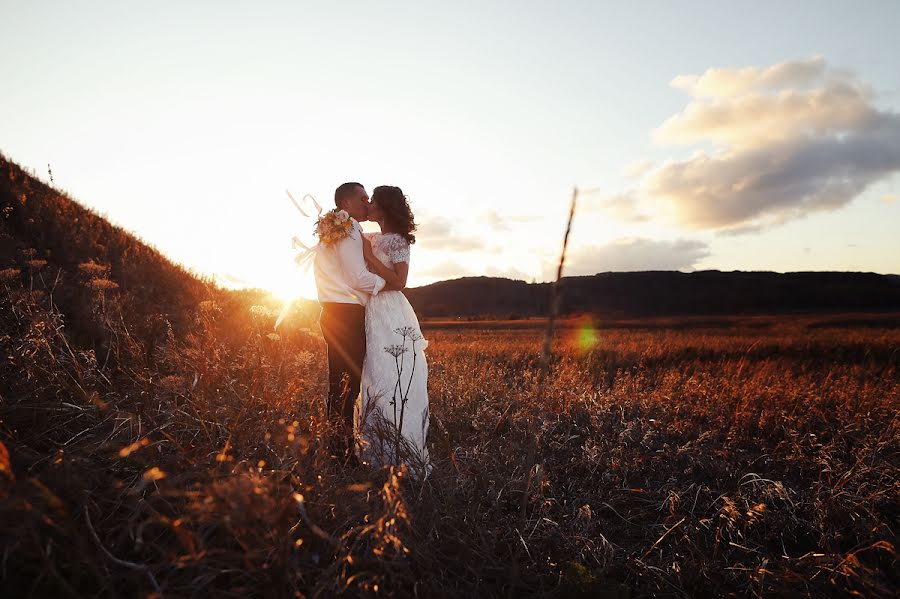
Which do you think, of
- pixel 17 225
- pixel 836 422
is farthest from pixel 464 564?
pixel 17 225

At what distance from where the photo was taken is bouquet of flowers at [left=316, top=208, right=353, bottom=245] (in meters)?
4.63

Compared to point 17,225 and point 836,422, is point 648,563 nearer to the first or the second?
point 836,422

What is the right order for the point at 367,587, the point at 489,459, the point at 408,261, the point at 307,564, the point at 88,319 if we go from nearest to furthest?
the point at 367,587 < the point at 307,564 < the point at 489,459 < the point at 408,261 < the point at 88,319

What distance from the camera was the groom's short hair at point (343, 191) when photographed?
516cm

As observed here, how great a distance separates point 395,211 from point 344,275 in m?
0.95

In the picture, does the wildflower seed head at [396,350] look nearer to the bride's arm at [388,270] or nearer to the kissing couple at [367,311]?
the kissing couple at [367,311]

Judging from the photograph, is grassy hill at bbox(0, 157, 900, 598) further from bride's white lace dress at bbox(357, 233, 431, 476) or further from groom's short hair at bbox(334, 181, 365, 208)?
groom's short hair at bbox(334, 181, 365, 208)

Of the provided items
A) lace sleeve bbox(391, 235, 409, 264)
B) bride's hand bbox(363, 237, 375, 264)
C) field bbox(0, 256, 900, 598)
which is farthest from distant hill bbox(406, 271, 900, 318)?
bride's hand bbox(363, 237, 375, 264)

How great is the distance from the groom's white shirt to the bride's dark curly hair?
45cm

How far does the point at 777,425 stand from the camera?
6.48 meters

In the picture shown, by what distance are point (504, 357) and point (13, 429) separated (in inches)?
535

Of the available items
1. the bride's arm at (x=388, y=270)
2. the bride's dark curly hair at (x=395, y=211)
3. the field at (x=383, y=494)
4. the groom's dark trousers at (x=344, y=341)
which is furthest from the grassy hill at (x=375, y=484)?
the bride's dark curly hair at (x=395, y=211)

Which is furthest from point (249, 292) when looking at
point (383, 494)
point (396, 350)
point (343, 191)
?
point (383, 494)

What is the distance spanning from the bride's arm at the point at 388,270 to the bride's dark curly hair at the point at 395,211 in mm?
355
